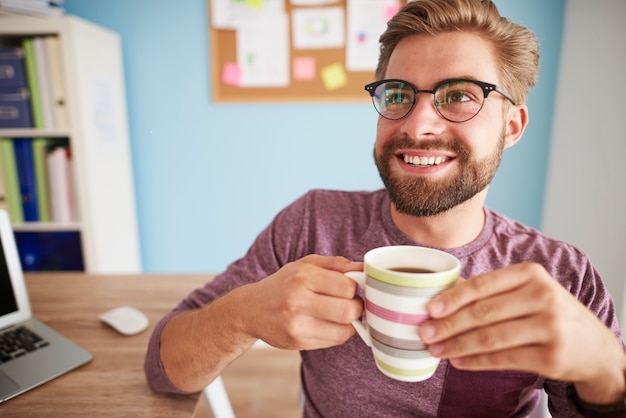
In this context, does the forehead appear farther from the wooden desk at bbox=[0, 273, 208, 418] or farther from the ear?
the wooden desk at bbox=[0, 273, 208, 418]

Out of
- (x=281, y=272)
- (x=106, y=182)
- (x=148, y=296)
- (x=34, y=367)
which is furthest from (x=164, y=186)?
(x=281, y=272)

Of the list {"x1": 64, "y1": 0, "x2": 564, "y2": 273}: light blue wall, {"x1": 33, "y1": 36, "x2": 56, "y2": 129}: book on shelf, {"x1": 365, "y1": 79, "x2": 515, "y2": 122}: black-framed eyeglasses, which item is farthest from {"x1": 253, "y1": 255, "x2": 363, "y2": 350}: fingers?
{"x1": 33, "y1": 36, "x2": 56, "y2": 129}: book on shelf

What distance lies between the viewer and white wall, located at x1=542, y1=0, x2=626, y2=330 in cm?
160

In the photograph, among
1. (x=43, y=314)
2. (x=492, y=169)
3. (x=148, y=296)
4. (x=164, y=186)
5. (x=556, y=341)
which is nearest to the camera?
(x=556, y=341)

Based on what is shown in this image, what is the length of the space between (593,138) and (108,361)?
1.97 meters

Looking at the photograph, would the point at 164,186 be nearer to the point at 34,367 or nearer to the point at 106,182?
the point at 106,182

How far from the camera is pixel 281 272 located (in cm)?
64

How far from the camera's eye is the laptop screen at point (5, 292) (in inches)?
36.3

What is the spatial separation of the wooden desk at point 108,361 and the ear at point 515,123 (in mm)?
897

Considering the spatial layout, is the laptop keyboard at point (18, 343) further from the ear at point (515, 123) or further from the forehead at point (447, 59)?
the ear at point (515, 123)

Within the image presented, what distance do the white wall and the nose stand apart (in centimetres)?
120

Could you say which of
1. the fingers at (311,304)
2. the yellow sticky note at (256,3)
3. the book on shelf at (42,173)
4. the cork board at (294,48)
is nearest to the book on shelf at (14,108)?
the book on shelf at (42,173)

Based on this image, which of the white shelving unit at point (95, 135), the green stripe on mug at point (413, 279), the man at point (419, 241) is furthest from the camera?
the white shelving unit at point (95, 135)

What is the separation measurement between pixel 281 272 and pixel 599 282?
0.65 m
